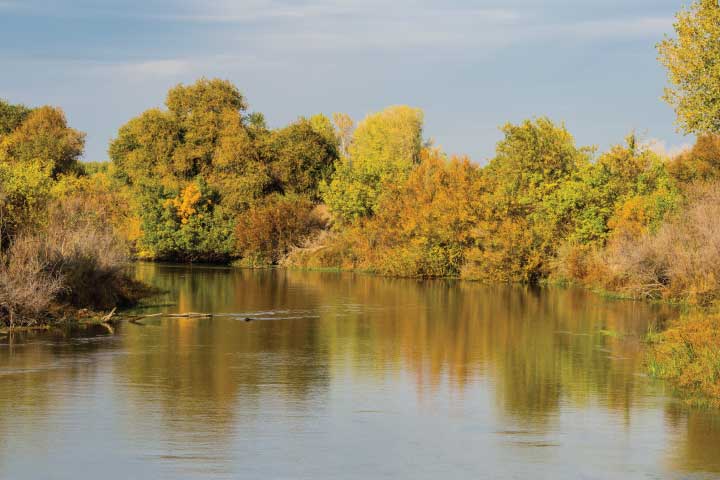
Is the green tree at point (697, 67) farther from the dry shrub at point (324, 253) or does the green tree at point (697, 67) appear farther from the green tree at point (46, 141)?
the green tree at point (46, 141)

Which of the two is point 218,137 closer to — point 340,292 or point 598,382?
point 340,292

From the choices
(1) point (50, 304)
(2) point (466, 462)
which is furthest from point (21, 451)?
(1) point (50, 304)

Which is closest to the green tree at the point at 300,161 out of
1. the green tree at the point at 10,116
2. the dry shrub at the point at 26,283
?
the green tree at the point at 10,116

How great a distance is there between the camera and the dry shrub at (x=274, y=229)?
69.2m

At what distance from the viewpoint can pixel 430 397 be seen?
20047mm

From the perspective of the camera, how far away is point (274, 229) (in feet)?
229

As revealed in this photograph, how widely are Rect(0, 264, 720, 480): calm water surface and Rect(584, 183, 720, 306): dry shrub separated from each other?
2.76 m

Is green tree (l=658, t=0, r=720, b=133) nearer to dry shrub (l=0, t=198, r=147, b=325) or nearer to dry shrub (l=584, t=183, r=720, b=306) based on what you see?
dry shrub (l=584, t=183, r=720, b=306)

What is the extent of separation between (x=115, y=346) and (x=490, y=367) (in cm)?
974

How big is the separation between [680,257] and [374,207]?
31.0 metres

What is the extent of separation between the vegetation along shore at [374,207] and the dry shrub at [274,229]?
0.14 m

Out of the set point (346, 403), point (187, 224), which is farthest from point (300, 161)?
point (346, 403)

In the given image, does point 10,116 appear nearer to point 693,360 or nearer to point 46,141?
point 46,141

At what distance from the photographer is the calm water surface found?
14594mm
